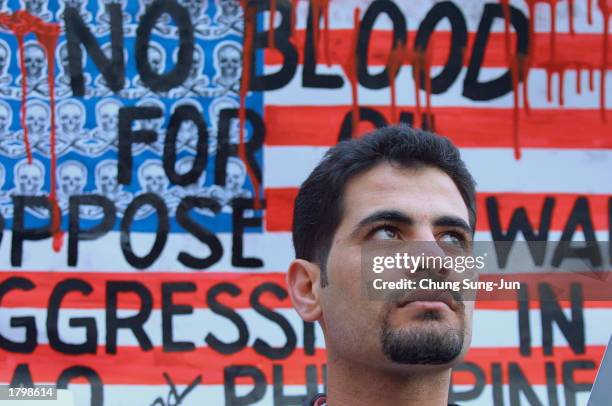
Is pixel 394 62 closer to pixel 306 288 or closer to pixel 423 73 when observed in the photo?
pixel 423 73

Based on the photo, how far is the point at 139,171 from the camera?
119 inches

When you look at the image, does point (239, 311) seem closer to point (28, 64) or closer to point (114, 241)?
point (114, 241)

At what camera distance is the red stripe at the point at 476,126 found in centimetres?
306

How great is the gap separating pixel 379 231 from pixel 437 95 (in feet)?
4.28

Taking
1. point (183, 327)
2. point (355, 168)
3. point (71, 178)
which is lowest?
point (183, 327)

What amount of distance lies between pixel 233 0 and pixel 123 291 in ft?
3.40

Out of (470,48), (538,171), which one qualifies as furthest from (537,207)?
(470,48)

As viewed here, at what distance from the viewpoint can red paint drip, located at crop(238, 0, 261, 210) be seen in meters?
3.02

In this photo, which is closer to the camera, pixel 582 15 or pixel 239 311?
pixel 239 311

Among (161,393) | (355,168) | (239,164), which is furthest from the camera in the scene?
(239,164)

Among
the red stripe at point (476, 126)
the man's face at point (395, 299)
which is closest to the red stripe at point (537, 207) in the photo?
the red stripe at point (476, 126)

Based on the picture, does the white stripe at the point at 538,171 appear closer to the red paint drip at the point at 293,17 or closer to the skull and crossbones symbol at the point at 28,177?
the red paint drip at the point at 293,17

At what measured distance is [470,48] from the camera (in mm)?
3143

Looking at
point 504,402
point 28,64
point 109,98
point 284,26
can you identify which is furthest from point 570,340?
point 28,64
